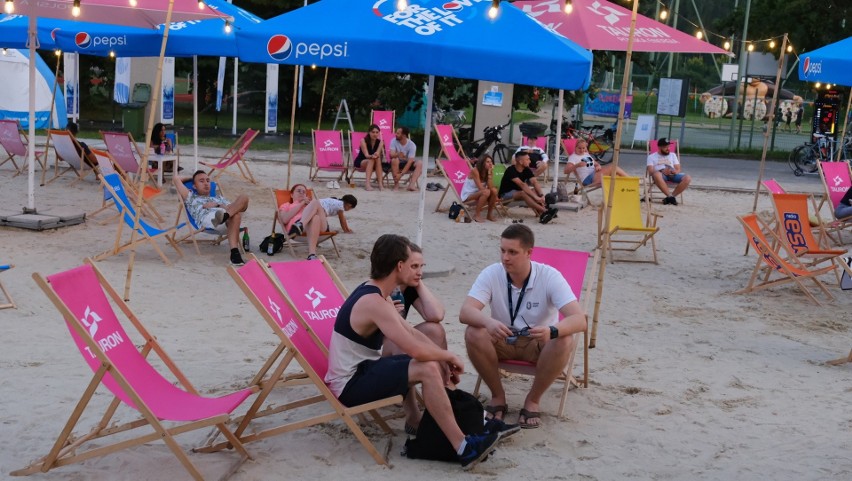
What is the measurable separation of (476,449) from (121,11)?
729cm

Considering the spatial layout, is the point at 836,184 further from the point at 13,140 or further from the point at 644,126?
the point at 13,140

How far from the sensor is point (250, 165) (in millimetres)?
15992

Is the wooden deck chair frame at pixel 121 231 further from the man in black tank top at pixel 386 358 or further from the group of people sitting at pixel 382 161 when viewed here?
Result: the group of people sitting at pixel 382 161

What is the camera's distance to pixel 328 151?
14.3 metres

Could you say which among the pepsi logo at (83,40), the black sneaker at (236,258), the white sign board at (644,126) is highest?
the pepsi logo at (83,40)

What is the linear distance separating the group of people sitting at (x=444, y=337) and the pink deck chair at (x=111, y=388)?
525 millimetres

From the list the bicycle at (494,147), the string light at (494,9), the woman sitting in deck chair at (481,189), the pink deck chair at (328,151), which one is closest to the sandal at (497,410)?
the string light at (494,9)

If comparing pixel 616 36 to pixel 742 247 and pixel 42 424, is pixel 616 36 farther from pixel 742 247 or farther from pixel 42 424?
pixel 42 424

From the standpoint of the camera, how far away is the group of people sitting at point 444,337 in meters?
4.20

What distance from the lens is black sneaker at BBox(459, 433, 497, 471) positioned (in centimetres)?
416

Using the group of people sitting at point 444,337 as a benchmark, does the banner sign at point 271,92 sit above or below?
above

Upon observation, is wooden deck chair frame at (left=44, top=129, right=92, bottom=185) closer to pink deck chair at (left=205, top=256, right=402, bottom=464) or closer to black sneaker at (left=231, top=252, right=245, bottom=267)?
black sneaker at (left=231, top=252, right=245, bottom=267)

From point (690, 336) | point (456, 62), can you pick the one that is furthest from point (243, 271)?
point (690, 336)

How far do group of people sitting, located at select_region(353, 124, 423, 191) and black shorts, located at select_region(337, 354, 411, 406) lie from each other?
9644 mm
